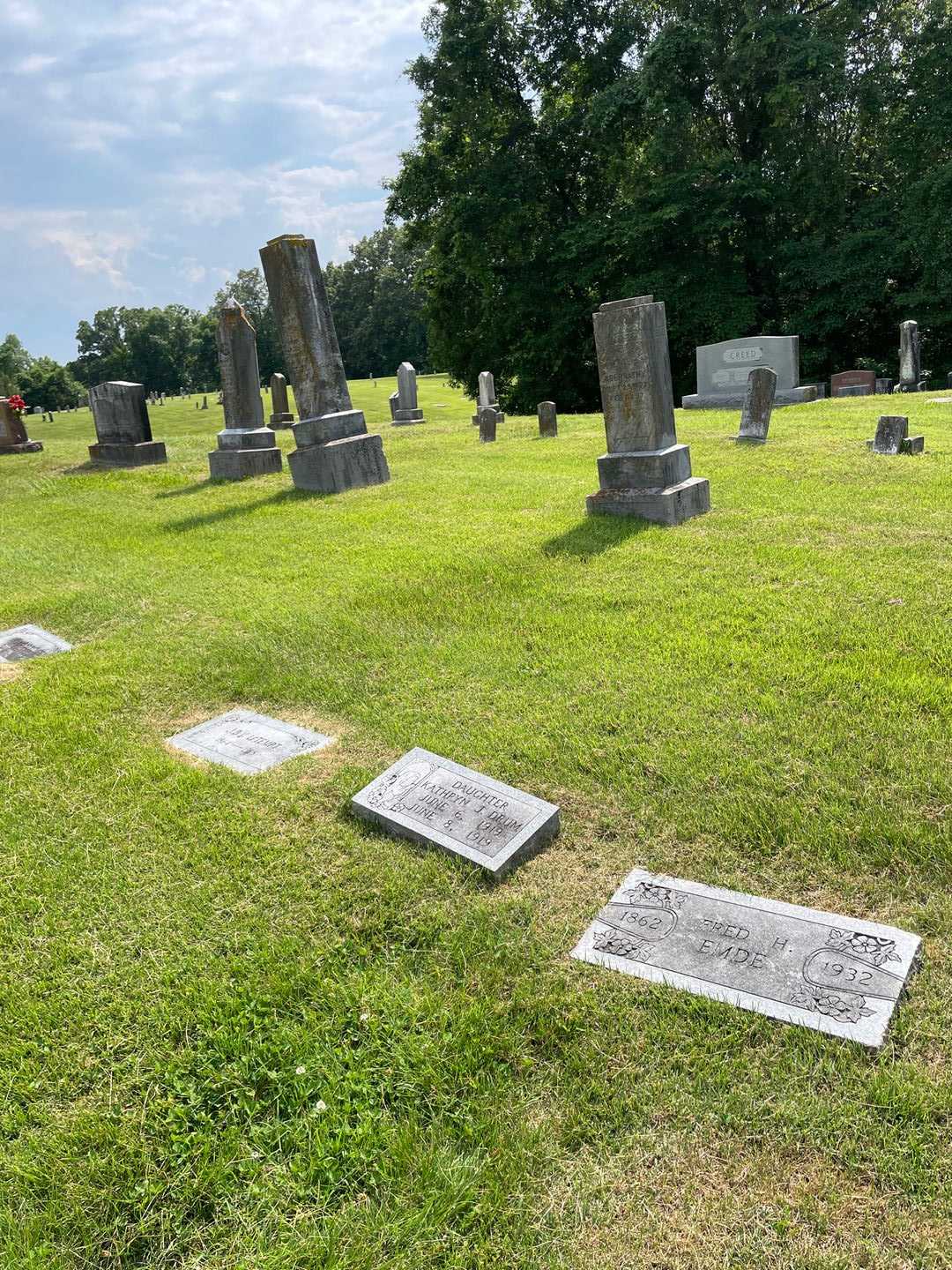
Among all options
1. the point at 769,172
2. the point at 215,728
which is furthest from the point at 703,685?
the point at 769,172

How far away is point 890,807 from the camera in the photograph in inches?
126

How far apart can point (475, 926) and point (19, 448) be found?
1799cm

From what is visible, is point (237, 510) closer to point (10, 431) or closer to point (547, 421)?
point (547, 421)

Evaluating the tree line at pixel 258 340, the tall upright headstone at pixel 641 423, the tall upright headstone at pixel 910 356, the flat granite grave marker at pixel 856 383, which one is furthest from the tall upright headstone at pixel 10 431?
the tree line at pixel 258 340

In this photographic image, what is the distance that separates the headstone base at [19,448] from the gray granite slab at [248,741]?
15238 millimetres

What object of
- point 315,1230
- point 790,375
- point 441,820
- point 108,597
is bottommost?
point 315,1230

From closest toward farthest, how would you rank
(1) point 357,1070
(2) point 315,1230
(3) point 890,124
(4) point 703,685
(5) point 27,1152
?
(2) point 315,1230 < (5) point 27,1152 < (1) point 357,1070 < (4) point 703,685 < (3) point 890,124

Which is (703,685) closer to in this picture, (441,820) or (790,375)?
(441,820)

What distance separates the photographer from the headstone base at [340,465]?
1062 cm

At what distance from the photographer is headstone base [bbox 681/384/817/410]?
1705cm

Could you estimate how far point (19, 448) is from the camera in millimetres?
17141

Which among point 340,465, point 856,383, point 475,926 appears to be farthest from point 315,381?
point 856,383

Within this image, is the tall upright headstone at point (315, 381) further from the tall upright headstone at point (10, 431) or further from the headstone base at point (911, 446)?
the tall upright headstone at point (10, 431)

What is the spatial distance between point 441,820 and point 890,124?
28266 millimetres
